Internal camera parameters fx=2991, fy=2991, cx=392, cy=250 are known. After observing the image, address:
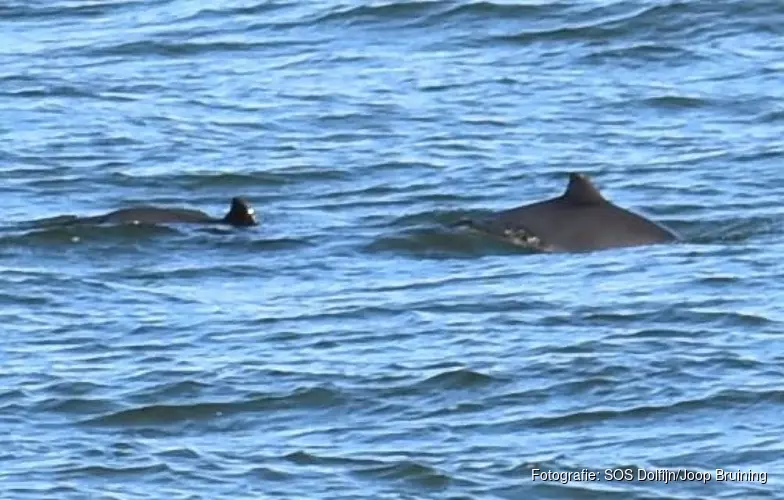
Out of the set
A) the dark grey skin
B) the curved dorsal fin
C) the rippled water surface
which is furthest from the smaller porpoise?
the curved dorsal fin

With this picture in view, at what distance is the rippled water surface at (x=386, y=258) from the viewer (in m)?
13.0

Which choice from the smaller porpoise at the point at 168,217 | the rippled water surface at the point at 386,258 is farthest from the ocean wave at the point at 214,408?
the smaller porpoise at the point at 168,217

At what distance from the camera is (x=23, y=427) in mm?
13438

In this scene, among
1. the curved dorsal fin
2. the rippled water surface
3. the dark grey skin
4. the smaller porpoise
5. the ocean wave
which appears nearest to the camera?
the rippled water surface

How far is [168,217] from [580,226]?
2.57 m

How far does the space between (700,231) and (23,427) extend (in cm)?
552

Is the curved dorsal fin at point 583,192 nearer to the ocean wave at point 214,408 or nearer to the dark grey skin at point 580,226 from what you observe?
the dark grey skin at point 580,226

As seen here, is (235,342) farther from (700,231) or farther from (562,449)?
(700,231)

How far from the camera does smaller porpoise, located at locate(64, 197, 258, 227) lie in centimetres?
1780

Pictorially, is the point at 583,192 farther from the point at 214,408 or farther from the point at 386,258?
the point at 214,408

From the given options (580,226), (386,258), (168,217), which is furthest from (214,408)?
(168,217)

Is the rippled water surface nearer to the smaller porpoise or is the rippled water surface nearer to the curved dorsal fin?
the smaller porpoise

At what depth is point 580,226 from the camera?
17.1 meters

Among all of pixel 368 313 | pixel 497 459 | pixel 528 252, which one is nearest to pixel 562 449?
pixel 497 459
